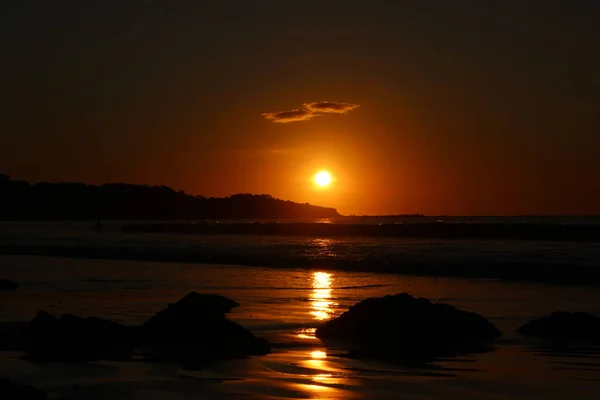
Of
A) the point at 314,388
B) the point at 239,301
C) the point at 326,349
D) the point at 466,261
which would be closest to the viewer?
the point at 314,388

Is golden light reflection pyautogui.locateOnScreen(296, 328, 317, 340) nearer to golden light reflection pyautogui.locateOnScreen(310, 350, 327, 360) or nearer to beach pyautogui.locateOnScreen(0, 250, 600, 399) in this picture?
beach pyautogui.locateOnScreen(0, 250, 600, 399)

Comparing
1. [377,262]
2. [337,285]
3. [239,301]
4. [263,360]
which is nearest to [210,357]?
[263,360]

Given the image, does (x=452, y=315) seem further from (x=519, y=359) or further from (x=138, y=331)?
(x=138, y=331)

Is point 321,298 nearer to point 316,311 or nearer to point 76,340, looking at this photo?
point 316,311

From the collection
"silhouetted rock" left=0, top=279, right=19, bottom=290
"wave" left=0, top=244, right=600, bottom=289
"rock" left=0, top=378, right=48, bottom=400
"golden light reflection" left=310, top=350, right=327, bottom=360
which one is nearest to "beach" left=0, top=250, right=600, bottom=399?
"golden light reflection" left=310, top=350, right=327, bottom=360

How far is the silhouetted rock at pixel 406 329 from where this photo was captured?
11.8 meters

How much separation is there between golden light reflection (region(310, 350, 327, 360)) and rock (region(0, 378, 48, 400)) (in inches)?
157

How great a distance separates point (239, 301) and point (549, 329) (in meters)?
7.78

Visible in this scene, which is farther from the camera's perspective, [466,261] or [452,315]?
[466,261]

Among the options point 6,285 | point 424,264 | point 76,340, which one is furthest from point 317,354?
point 424,264

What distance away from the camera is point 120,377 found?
9.21 m

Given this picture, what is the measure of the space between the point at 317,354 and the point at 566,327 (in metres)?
4.40

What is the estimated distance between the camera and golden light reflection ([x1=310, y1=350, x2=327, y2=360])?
10.7 meters

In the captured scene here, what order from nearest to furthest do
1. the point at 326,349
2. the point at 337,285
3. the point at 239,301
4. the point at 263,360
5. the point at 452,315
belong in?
the point at 263,360 → the point at 326,349 → the point at 452,315 → the point at 239,301 → the point at 337,285
